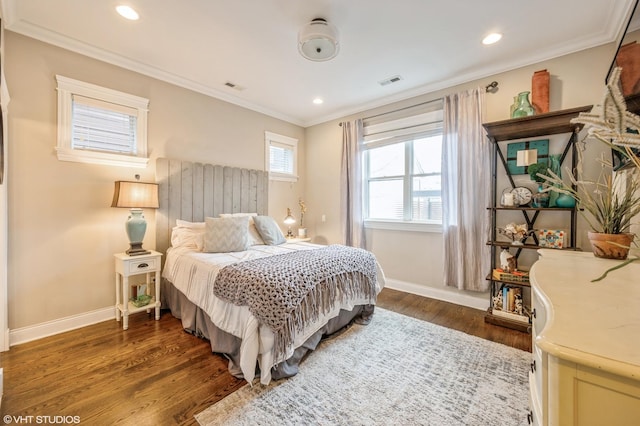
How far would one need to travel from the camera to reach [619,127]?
32.0 inches

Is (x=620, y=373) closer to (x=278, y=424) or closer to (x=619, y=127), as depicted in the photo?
(x=619, y=127)

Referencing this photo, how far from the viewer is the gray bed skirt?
75.5 inches

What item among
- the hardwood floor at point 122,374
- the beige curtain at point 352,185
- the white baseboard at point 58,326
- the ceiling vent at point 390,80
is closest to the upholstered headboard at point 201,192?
the white baseboard at point 58,326

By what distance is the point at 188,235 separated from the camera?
118 inches

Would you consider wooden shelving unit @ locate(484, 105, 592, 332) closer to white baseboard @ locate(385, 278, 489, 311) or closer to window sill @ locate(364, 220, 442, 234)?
white baseboard @ locate(385, 278, 489, 311)

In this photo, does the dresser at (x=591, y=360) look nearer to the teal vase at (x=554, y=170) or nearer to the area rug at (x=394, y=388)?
the area rug at (x=394, y=388)

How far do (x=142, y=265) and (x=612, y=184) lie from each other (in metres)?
3.88

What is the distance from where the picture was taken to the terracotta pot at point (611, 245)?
1.36 meters

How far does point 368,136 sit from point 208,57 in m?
2.43

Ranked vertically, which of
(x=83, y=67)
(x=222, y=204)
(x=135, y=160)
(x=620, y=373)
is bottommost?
(x=620, y=373)

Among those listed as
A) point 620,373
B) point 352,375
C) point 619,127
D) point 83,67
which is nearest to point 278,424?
point 352,375

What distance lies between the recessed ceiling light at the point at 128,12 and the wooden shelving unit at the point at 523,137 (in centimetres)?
339

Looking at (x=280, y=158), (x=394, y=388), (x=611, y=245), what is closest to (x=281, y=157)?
(x=280, y=158)

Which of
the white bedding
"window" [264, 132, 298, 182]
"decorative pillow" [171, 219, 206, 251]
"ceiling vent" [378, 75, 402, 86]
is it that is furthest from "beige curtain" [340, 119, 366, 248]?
"decorative pillow" [171, 219, 206, 251]
